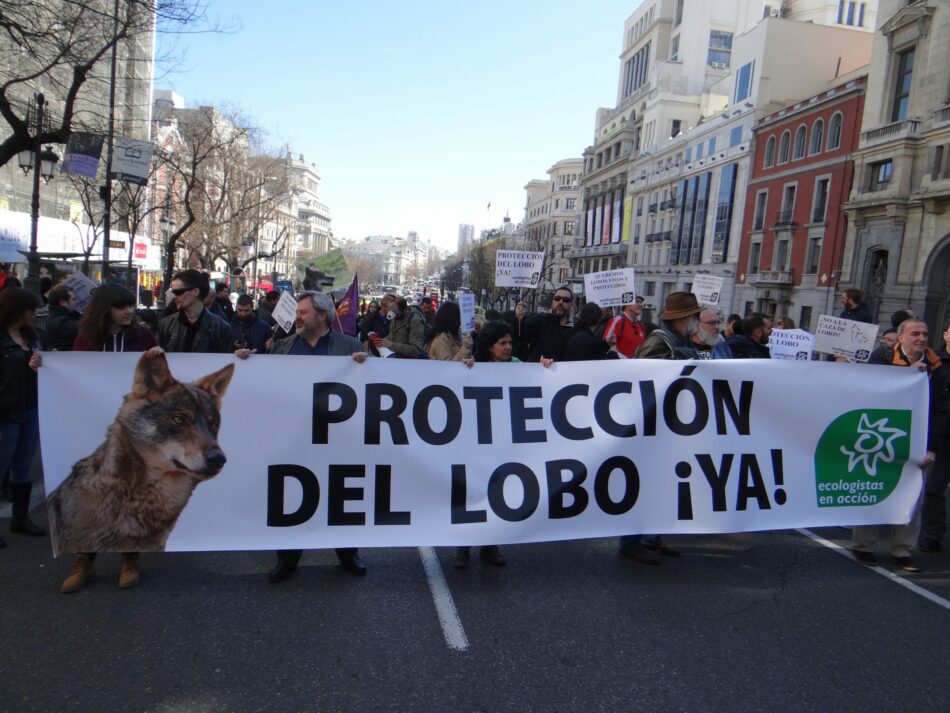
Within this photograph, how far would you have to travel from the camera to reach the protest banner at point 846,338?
7594 millimetres

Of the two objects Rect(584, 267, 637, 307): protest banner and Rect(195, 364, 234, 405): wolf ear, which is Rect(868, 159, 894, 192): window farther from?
Rect(195, 364, 234, 405): wolf ear

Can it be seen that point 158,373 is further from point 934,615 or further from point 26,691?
point 934,615

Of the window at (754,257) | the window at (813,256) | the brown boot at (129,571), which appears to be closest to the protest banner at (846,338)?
the brown boot at (129,571)

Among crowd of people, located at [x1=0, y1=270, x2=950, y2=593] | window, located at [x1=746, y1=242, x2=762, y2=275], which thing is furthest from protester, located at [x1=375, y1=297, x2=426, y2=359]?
window, located at [x1=746, y1=242, x2=762, y2=275]

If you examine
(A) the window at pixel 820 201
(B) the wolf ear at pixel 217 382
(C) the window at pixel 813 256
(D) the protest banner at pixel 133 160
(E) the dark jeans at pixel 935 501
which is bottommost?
(E) the dark jeans at pixel 935 501

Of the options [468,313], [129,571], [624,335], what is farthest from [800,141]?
[129,571]

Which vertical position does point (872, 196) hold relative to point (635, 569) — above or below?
above

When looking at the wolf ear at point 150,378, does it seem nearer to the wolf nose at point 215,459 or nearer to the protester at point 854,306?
the wolf nose at point 215,459

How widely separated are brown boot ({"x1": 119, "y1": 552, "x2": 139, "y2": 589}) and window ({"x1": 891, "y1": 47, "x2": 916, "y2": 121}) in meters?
38.1

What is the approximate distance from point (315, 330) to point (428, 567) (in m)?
1.77

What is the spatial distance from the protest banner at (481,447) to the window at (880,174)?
109 ft

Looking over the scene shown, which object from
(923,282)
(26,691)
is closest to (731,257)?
(923,282)

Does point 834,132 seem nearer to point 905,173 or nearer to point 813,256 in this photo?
point 813,256

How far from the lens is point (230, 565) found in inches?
183
